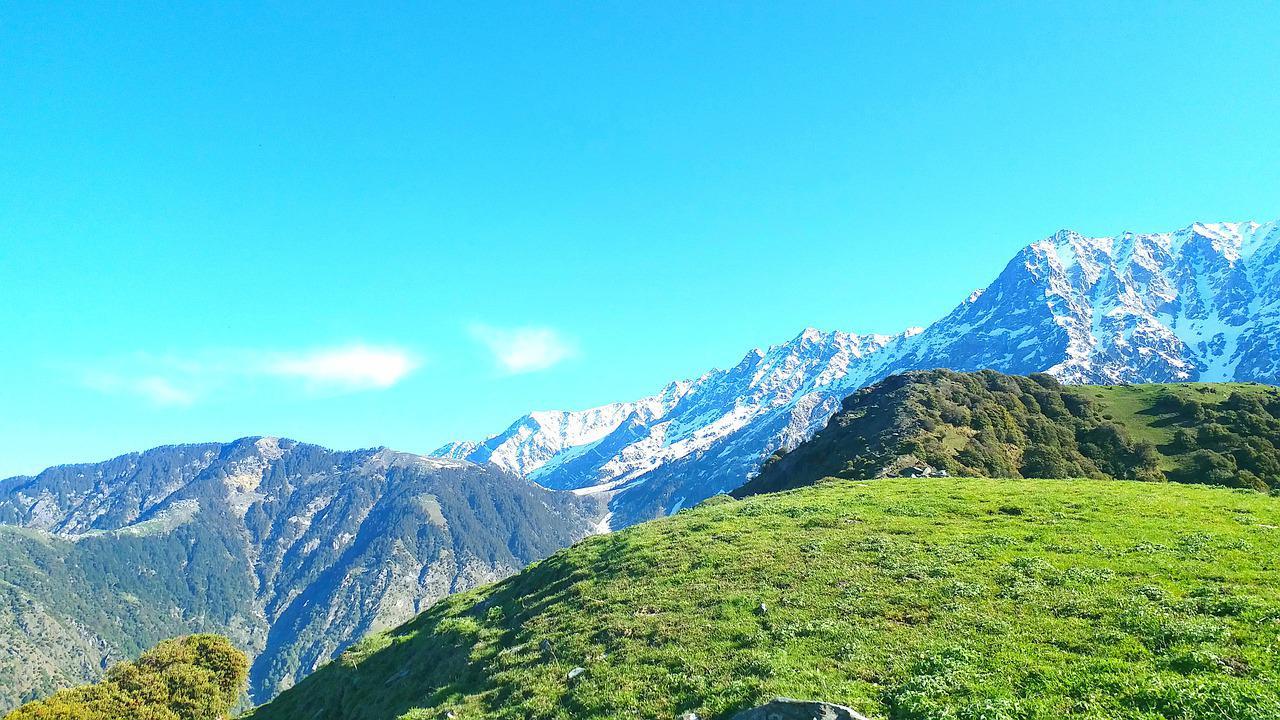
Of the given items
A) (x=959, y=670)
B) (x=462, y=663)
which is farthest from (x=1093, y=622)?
(x=462, y=663)

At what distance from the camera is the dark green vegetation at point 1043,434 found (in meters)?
76.7

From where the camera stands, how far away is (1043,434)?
→ 91.9m

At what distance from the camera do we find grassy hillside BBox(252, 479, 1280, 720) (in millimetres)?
16641

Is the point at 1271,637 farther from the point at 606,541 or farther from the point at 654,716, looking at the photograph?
the point at 606,541

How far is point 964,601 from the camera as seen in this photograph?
75.9 ft

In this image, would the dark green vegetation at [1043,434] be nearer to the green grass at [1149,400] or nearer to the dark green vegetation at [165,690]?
the green grass at [1149,400]

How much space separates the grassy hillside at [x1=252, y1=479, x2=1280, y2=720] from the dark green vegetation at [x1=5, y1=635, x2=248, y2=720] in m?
32.0

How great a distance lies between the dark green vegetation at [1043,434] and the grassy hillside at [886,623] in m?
36.6

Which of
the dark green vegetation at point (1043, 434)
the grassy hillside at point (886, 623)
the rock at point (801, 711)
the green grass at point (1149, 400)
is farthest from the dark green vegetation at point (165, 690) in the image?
the green grass at point (1149, 400)

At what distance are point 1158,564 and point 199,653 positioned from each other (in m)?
85.7

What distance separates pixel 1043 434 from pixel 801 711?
312 feet

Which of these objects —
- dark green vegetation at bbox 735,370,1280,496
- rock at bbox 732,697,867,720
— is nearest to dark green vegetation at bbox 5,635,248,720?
rock at bbox 732,697,867,720

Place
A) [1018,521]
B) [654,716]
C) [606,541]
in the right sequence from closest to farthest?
[654,716] → [1018,521] → [606,541]

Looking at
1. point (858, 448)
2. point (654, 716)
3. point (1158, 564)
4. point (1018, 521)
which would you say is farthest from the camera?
point (858, 448)
